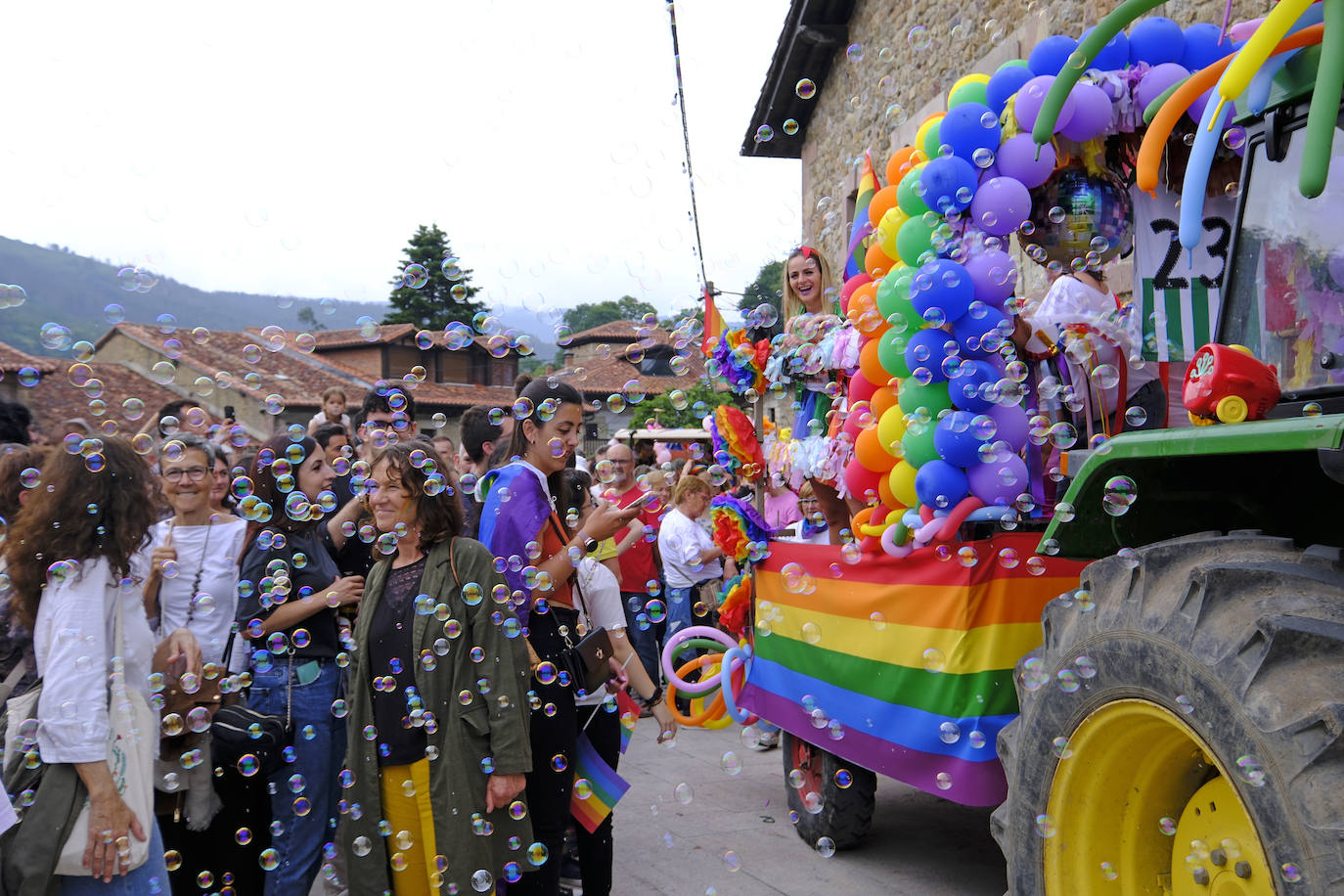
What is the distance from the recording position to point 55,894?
2.57 meters

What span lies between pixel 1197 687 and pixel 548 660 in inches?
86.5

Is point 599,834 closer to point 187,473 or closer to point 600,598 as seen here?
point 600,598

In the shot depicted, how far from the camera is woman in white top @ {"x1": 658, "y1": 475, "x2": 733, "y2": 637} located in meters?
7.46

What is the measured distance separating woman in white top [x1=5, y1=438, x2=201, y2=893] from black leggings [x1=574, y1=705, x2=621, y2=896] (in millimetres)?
1492

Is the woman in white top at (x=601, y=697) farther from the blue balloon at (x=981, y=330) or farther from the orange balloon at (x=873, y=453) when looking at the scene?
the blue balloon at (x=981, y=330)

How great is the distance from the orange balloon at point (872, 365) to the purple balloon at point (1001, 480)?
59cm

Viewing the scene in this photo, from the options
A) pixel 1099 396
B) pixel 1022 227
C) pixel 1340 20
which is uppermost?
pixel 1340 20

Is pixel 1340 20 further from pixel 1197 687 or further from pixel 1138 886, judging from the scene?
pixel 1138 886

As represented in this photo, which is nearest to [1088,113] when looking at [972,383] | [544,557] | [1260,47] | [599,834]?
[972,383]

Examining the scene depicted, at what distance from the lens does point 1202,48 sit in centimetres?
370

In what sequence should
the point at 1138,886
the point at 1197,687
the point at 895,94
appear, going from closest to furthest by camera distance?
the point at 1197,687
the point at 1138,886
the point at 895,94

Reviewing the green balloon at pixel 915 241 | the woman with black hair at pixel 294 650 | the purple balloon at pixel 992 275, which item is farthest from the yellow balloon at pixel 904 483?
the woman with black hair at pixel 294 650

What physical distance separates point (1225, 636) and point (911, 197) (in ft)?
7.33

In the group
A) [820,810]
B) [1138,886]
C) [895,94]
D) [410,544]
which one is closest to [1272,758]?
[1138,886]
